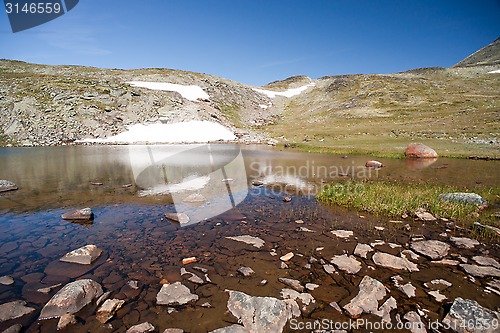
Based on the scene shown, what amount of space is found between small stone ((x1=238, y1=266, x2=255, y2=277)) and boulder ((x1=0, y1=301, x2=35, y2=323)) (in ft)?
15.4

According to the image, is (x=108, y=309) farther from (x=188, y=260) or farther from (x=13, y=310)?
(x=188, y=260)

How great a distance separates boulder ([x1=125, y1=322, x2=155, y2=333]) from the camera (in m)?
4.92

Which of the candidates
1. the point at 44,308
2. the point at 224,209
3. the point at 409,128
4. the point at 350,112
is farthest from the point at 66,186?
the point at 350,112

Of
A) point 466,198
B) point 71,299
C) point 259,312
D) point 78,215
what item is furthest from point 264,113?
point 71,299

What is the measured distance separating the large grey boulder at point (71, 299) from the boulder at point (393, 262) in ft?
24.9

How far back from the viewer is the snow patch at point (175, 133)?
48494 mm

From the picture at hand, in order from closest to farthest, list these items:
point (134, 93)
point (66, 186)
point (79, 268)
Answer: point (79, 268) < point (66, 186) < point (134, 93)

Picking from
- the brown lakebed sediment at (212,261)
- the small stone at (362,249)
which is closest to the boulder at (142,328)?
the brown lakebed sediment at (212,261)

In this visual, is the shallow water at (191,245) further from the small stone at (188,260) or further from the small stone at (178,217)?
the small stone at (178,217)

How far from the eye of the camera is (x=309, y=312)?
557 cm

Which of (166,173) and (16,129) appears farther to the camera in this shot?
→ (16,129)

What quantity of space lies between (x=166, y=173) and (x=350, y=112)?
211 feet

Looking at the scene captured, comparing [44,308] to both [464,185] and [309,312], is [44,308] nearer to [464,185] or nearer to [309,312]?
[309,312]

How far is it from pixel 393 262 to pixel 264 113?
7655 centimetres
